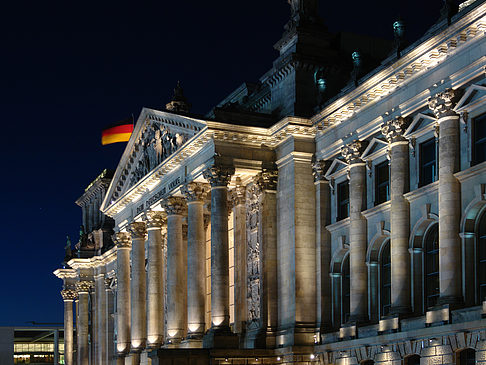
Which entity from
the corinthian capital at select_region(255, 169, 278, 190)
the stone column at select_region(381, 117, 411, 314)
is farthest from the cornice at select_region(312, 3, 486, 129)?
the corinthian capital at select_region(255, 169, 278, 190)

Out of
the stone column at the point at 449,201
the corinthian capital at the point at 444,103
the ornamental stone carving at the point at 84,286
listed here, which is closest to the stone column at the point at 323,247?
the corinthian capital at the point at 444,103

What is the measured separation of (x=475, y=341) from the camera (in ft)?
104

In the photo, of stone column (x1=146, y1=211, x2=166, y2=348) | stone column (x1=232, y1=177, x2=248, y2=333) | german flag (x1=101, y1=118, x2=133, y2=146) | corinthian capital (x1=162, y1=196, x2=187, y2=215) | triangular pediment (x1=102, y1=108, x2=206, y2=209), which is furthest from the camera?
german flag (x1=101, y1=118, x2=133, y2=146)

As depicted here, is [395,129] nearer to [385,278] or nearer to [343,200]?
[343,200]

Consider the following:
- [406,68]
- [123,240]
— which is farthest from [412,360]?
[123,240]

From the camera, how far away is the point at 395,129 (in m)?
39.1

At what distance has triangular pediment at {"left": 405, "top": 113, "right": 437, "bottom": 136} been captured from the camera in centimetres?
3730

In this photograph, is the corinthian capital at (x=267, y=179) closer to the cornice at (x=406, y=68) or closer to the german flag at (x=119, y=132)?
the cornice at (x=406, y=68)

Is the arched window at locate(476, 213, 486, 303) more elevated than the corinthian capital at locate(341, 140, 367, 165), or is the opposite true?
the corinthian capital at locate(341, 140, 367, 165)

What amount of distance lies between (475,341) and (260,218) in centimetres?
1787

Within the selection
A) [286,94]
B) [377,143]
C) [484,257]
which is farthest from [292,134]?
[484,257]

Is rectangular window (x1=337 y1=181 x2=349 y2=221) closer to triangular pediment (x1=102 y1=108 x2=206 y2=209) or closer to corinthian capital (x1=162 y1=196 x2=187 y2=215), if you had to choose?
triangular pediment (x1=102 y1=108 x2=206 y2=209)

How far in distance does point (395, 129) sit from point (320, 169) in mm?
7142

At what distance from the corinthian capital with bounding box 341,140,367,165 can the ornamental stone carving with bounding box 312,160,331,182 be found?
2318mm
